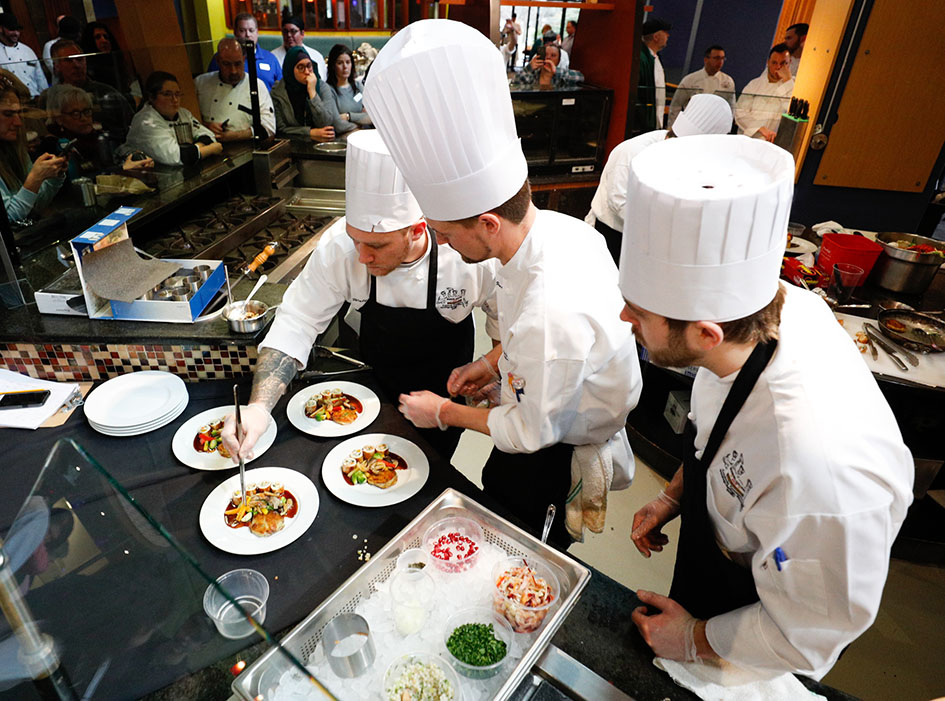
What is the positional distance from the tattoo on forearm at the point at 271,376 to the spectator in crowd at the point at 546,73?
3.70 metres

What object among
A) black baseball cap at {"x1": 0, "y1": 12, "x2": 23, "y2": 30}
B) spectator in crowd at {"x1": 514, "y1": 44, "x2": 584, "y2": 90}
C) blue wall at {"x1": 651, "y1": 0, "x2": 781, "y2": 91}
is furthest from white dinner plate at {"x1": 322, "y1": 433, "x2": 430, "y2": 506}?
blue wall at {"x1": 651, "y1": 0, "x2": 781, "y2": 91}

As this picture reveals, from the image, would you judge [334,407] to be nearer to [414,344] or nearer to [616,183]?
[414,344]

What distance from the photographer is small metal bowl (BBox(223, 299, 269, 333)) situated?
2158mm

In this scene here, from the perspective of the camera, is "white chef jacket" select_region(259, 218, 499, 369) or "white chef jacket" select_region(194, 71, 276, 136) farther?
"white chef jacket" select_region(194, 71, 276, 136)

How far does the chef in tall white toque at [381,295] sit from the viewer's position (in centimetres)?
193

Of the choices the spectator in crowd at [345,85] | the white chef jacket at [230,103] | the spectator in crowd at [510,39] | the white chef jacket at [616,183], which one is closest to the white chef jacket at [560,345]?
the white chef jacket at [616,183]

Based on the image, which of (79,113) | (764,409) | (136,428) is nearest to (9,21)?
(79,113)

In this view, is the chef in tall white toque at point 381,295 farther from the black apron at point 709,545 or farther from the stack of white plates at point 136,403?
the black apron at point 709,545

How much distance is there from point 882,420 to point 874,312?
7.56 ft

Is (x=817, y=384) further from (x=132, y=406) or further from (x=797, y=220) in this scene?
(x=797, y=220)

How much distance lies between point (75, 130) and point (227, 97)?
109 centimetres

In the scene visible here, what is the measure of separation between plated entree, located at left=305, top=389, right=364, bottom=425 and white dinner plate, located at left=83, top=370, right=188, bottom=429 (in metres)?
0.46

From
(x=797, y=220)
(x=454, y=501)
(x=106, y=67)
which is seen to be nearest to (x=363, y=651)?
(x=454, y=501)

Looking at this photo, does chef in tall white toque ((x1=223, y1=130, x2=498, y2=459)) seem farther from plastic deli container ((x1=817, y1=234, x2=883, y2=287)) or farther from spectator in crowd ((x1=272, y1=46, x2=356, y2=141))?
spectator in crowd ((x1=272, y1=46, x2=356, y2=141))
